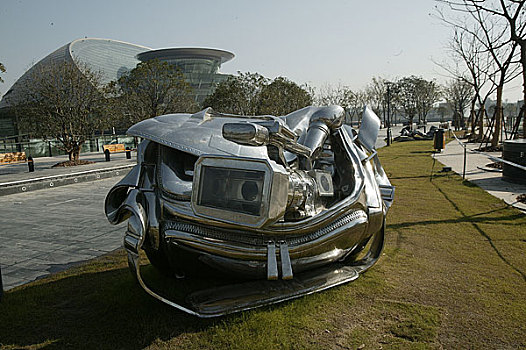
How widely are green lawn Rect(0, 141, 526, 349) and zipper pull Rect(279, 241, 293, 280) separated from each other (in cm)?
50

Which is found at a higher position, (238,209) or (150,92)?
(150,92)

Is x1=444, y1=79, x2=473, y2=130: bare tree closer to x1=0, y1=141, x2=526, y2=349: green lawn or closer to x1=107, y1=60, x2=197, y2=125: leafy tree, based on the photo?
x1=107, y1=60, x2=197, y2=125: leafy tree

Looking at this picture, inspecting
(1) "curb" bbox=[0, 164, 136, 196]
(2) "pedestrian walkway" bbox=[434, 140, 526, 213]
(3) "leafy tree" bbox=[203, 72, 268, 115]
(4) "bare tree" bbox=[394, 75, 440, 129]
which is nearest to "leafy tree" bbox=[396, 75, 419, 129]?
(4) "bare tree" bbox=[394, 75, 440, 129]

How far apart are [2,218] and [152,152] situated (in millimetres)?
7692

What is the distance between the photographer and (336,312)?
4.05 meters

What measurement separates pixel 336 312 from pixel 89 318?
2377mm

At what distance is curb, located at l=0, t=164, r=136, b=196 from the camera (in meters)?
13.2

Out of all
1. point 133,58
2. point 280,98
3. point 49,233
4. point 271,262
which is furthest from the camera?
point 133,58

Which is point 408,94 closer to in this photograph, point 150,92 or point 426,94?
point 426,94

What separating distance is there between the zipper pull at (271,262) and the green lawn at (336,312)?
0.53m

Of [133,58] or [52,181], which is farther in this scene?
[133,58]

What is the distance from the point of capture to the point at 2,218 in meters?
9.65

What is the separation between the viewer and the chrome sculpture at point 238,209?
2.82 metres

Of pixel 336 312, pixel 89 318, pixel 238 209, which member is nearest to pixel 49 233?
pixel 89 318
